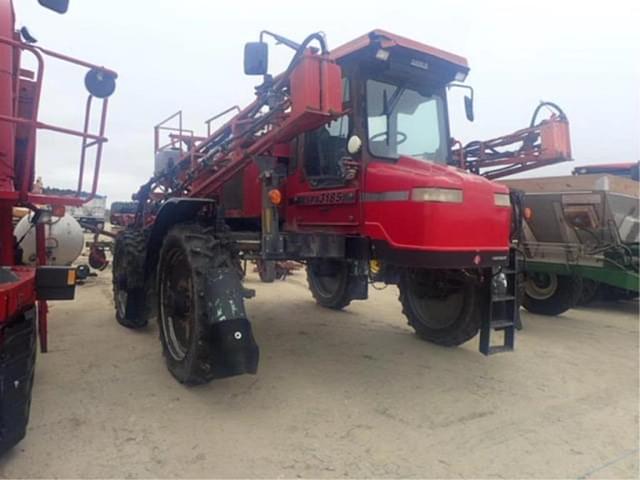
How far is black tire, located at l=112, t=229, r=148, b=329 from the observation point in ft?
17.0

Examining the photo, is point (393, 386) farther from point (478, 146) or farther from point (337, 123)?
point (478, 146)

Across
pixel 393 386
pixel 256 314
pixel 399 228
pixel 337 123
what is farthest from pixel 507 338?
pixel 256 314

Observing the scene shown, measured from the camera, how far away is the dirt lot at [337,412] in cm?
262

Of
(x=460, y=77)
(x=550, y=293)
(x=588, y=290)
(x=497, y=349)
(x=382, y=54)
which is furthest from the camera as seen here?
(x=588, y=290)

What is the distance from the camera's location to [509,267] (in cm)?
418

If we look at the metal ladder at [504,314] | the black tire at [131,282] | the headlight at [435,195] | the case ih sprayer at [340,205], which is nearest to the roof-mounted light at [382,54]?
the case ih sprayer at [340,205]

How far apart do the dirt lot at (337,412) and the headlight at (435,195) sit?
5.11 feet

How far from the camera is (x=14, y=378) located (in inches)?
92.0

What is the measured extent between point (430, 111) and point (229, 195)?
2.35 m

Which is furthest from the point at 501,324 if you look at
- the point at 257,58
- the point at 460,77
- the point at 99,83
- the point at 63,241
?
the point at 63,241

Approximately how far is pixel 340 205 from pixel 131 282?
9.06 feet

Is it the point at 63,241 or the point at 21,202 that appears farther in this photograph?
the point at 63,241

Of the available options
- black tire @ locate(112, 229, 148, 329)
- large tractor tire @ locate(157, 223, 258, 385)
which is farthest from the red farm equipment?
black tire @ locate(112, 229, 148, 329)

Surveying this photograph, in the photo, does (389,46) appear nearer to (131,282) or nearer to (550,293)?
(131,282)
